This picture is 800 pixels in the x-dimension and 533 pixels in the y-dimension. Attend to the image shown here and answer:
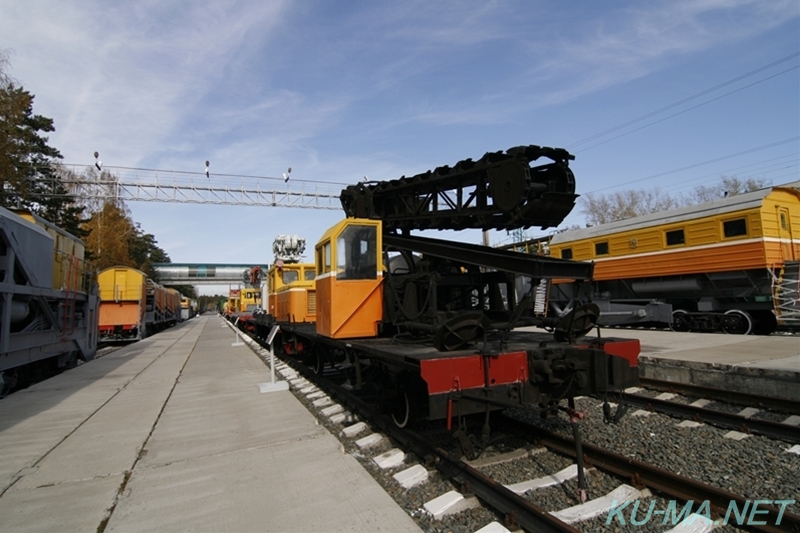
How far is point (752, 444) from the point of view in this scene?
4.93 metres

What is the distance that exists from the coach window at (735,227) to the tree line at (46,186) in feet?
61.3

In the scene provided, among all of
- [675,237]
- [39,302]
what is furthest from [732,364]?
Result: [39,302]

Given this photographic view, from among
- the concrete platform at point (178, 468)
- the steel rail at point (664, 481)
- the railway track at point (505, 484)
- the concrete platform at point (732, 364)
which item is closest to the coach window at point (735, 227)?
the concrete platform at point (732, 364)

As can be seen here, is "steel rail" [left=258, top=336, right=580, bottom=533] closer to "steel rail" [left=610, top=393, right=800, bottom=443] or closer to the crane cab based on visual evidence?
the crane cab

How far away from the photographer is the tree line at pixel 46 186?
21.0 metres

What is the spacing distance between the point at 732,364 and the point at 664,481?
5.06m

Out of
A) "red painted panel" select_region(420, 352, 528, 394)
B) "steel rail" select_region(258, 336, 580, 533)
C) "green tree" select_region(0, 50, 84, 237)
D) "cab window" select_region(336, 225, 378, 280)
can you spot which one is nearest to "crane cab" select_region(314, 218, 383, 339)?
"cab window" select_region(336, 225, 378, 280)

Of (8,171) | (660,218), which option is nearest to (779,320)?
(660,218)

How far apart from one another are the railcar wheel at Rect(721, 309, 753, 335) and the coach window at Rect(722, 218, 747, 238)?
7.27ft

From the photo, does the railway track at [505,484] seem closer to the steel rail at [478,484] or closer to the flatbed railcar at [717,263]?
the steel rail at [478,484]

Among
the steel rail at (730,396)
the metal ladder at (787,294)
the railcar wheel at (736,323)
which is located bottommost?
the steel rail at (730,396)

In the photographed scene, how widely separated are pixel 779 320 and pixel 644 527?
39.4 feet

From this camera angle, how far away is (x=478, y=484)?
373 cm

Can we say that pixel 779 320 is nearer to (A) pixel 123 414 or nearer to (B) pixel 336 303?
(B) pixel 336 303
